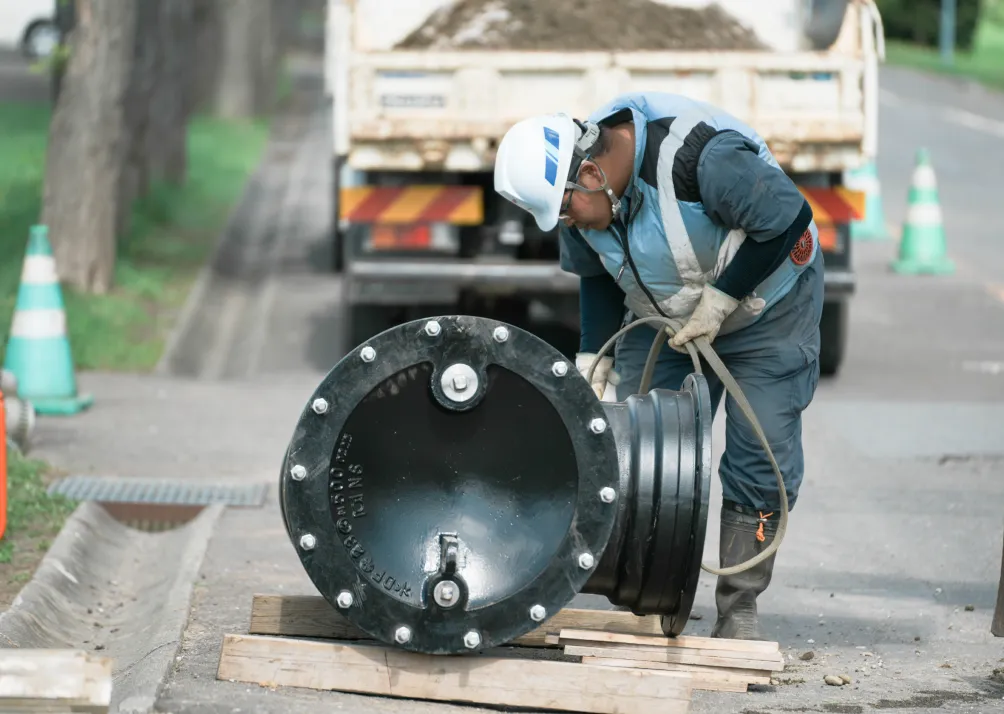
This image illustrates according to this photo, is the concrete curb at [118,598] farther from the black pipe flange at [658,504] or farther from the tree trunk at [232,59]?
the tree trunk at [232,59]

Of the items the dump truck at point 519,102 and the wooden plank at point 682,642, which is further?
the dump truck at point 519,102

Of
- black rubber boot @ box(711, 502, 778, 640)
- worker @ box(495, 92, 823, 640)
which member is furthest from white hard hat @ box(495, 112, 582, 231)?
black rubber boot @ box(711, 502, 778, 640)

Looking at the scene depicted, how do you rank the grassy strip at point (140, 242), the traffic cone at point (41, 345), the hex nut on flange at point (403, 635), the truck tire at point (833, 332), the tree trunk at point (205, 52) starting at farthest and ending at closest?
the tree trunk at point (205, 52) → the grassy strip at point (140, 242) → the truck tire at point (833, 332) → the traffic cone at point (41, 345) → the hex nut on flange at point (403, 635)

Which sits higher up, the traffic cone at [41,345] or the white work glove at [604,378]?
the white work glove at [604,378]

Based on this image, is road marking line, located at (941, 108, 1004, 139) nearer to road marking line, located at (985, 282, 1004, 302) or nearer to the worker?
road marking line, located at (985, 282, 1004, 302)

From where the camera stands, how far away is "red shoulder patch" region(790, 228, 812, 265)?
442cm

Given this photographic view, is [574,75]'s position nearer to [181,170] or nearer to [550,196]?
[550,196]

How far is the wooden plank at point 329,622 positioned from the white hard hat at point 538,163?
1.07 metres

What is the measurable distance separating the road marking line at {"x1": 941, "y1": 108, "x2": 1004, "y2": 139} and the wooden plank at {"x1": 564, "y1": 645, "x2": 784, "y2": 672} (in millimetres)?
21278

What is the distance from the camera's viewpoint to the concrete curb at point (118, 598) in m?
4.29

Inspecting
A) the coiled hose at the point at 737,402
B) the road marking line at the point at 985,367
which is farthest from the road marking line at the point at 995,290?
the coiled hose at the point at 737,402

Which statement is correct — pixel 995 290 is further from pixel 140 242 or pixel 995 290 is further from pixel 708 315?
pixel 708 315

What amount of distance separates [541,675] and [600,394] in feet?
3.94

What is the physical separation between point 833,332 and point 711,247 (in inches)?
207
